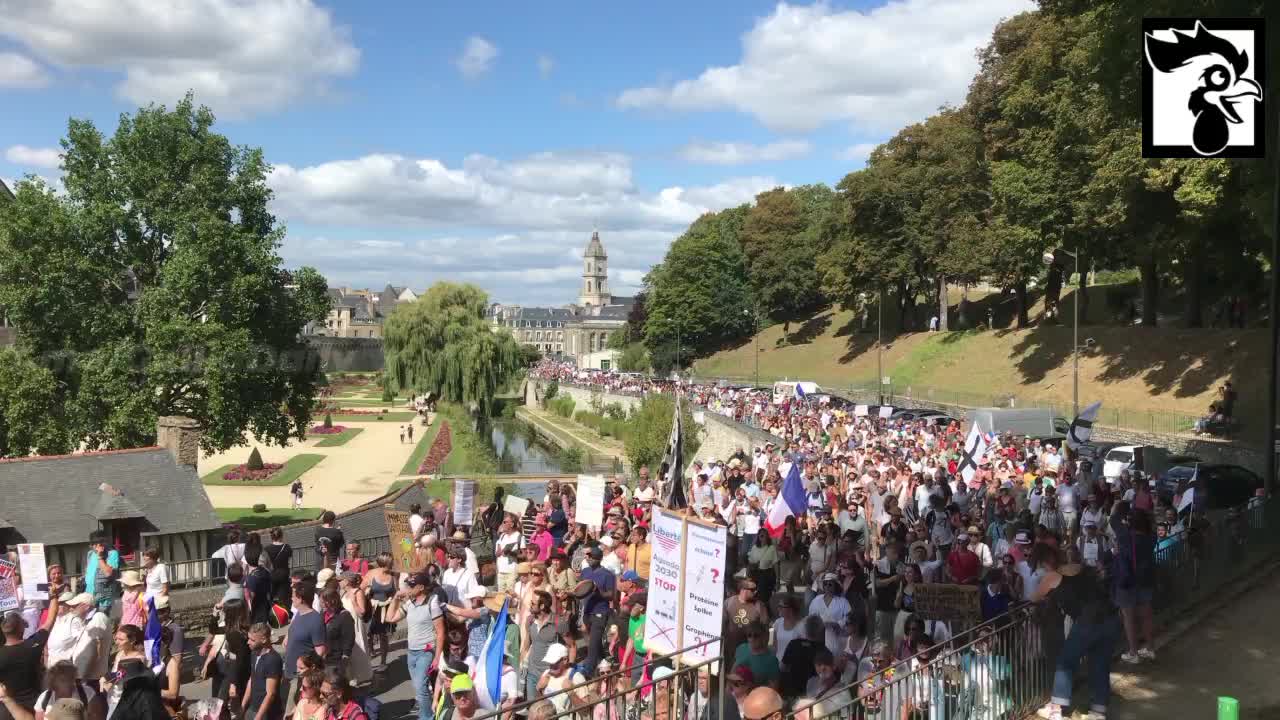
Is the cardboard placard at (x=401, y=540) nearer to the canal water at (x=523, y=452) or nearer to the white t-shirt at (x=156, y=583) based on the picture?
the white t-shirt at (x=156, y=583)

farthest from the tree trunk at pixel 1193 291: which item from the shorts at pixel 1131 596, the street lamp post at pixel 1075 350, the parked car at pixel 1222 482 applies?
the shorts at pixel 1131 596

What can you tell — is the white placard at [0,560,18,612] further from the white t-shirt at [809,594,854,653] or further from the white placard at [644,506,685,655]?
the white t-shirt at [809,594,854,653]

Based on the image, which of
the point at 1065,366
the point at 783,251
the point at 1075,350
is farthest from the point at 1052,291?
the point at 783,251

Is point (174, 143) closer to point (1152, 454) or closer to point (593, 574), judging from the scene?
point (593, 574)

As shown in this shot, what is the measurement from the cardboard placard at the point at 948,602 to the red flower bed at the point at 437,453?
3214 centimetres

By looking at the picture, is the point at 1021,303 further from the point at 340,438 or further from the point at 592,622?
the point at 592,622

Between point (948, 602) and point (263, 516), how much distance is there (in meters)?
25.8

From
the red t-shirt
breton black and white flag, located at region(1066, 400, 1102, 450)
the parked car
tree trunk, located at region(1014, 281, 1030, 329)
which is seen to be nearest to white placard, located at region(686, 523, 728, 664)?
the red t-shirt

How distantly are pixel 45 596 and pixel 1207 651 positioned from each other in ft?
39.1

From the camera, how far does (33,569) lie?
448 inches

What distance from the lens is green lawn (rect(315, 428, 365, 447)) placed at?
5203cm

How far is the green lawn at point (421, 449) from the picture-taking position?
41688 millimetres

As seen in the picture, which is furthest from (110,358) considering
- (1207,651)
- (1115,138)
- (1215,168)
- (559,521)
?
(1115,138)

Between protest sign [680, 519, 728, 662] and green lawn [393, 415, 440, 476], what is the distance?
1348 inches
